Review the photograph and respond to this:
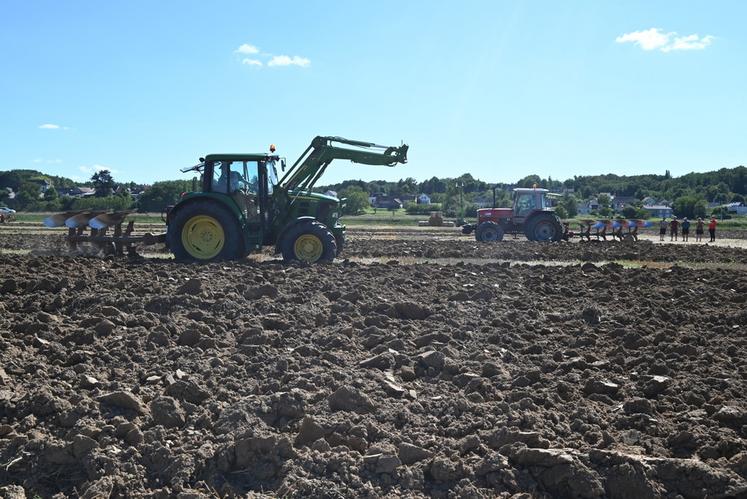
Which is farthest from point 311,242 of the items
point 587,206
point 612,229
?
point 587,206

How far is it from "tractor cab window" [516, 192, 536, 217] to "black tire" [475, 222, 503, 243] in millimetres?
1059

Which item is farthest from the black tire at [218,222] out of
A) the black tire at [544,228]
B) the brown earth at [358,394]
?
the black tire at [544,228]

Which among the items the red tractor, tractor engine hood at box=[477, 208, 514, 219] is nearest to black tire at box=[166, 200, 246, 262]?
the red tractor

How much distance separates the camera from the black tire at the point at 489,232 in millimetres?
28328

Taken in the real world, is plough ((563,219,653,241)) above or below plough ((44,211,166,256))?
below

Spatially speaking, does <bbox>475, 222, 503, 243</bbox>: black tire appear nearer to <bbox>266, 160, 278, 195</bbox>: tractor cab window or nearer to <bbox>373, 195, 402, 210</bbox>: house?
<bbox>266, 160, 278, 195</bbox>: tractor cab window

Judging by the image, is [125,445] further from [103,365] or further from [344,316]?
[344,316]

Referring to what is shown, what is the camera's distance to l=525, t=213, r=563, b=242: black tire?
2802cm

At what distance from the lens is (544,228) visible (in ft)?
92.2

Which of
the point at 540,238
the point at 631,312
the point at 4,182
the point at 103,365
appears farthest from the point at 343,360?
the point at 4,182

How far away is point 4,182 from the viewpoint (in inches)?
5231

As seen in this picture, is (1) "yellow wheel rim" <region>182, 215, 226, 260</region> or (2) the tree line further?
(2) the tree line

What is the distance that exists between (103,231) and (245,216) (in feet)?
14.9

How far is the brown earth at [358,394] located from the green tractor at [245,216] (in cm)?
444
